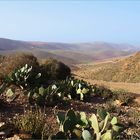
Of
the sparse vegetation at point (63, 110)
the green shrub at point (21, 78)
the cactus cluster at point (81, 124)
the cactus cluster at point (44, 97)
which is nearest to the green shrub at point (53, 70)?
the sparse vegetation at point (63, 110)

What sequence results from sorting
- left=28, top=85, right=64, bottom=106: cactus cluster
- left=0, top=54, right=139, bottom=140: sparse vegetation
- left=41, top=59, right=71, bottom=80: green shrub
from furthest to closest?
1. left=41, top=59, right=71, bottom=80: green shrub
2. left=28, top=85, right=64, bottom=106: cactus cluster
3. left=0, top=54, right=139, bottom=140: sparse vegetation

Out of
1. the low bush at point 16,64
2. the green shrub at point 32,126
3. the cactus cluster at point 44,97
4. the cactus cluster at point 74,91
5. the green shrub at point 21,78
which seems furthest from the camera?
the low bush at point 16,64

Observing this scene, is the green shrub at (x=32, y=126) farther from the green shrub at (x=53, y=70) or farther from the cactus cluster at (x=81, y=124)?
the green shrub at (x=53, y=70)

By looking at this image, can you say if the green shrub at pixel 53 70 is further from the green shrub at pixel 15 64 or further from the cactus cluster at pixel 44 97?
the cactus cluster at pixel 44 97

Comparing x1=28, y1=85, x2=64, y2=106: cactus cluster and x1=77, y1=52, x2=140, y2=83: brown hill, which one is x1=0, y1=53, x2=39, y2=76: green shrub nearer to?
x1=28, y1=85, x2=64, y2=106: cactus cluster

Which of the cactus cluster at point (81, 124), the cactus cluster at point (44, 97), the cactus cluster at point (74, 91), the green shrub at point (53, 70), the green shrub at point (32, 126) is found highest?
the cactus cluster at point (81, 124)


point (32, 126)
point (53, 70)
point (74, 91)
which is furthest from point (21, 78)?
point (53, 70)

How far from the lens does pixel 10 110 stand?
35.9 feet

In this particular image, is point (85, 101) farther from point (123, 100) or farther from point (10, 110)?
point (10, 110)

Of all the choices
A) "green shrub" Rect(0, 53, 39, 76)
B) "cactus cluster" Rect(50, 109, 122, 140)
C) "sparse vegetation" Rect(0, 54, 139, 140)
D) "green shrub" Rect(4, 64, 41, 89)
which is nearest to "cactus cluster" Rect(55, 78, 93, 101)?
"sparse vegetation" Rect(0, 54, 139, 140)

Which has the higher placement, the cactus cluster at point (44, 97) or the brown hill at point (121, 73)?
the cactus cluster at point (44, 97)

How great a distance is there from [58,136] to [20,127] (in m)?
1.51

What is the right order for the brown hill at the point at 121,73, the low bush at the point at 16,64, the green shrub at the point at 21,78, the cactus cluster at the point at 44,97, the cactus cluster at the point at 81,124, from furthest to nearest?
the brown hill at the point at 121,73 < the low bush at the point at 16,64 < the green shrub at the point at 21,78 < the cactus cluster at the point at 44,97 < the cactus cluster at the point at 81,124

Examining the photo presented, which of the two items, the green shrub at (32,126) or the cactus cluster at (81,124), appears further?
the green shrub at (32,126)
